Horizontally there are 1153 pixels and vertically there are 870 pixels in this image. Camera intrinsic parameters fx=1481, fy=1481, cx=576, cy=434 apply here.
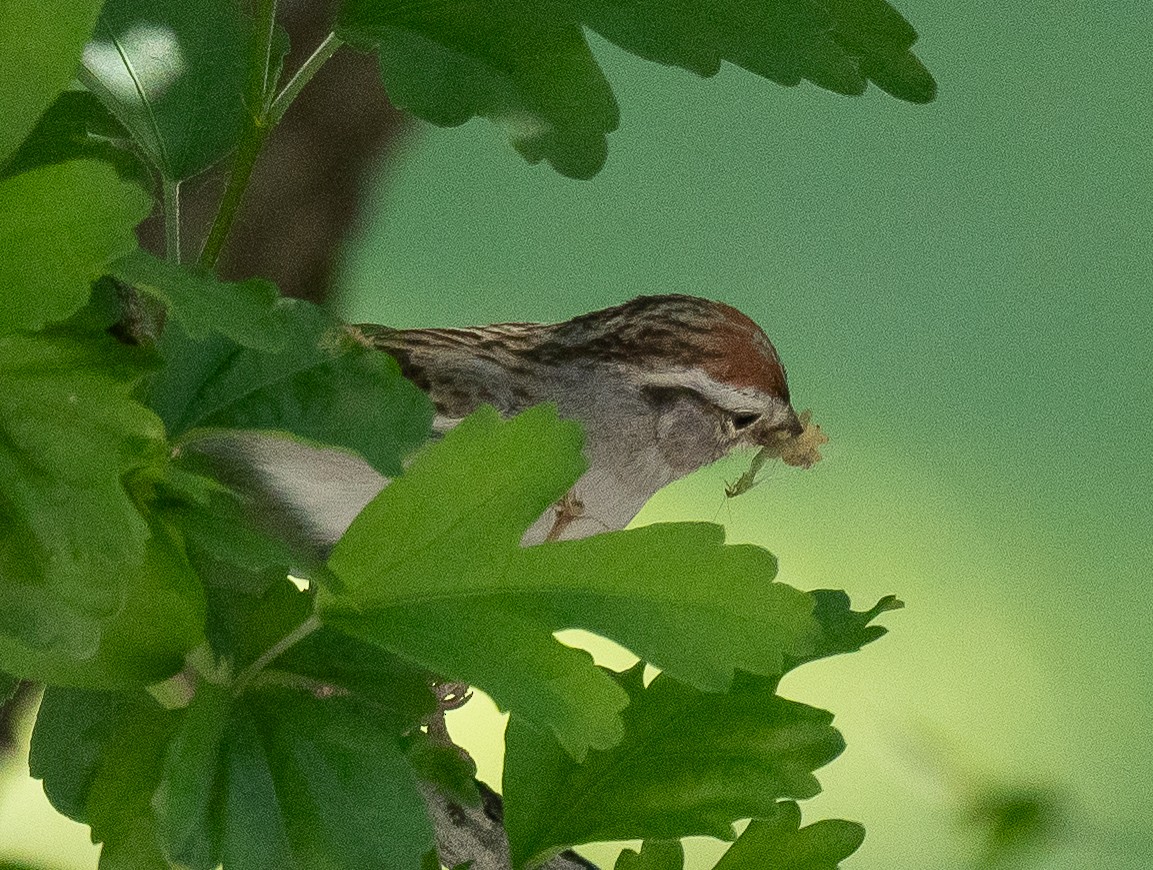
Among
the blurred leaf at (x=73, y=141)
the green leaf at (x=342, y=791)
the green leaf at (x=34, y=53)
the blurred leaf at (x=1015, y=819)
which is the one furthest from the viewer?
the blurred leaf at (x=1015, y=819)

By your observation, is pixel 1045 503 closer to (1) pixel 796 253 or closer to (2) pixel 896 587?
(2) pixel 896 587

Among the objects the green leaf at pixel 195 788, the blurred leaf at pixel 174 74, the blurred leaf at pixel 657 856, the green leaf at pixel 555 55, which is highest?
the green leaf at pixel 555 55

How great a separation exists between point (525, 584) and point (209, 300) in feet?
0.41

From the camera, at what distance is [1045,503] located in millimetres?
1380

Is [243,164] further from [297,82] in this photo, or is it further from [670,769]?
[670,769]

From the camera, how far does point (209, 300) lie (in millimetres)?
373

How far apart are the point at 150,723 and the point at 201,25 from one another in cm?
28

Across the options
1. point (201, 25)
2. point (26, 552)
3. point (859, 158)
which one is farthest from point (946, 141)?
point (26, 552)

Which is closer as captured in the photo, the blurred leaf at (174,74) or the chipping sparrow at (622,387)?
the blurred leaf at (174,74)

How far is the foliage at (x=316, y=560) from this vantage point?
1.16 feet

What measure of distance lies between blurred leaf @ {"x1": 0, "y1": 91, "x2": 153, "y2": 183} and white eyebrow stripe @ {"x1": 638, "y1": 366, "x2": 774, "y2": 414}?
0.95ft

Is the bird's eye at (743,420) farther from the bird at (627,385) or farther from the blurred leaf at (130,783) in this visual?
the blurred leaf at (130,783)

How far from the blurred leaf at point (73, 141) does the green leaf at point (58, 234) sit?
166 millimetres

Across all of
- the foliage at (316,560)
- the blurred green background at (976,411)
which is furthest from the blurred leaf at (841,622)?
the blurred green background at (976,411)
